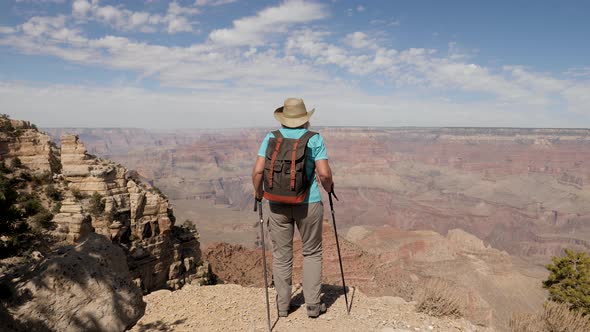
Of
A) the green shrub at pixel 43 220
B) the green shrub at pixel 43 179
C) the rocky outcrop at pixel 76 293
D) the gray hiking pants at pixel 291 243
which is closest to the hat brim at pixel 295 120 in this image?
the gray hiking pants at pixel 291 243

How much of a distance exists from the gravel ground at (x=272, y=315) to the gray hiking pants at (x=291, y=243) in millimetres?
320

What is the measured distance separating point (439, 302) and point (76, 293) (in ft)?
14.0

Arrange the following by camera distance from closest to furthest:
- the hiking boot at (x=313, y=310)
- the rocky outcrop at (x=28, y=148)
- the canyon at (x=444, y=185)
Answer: the hiking boot at (x=313, y=310), the rocky outcrop at (x=28, y=148), the canyon at (x=444, y=185)

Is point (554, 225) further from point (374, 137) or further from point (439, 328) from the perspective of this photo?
point (439, 328)

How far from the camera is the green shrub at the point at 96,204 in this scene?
35.0 ft

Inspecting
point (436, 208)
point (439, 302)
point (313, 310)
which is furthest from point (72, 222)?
point (436, 208)

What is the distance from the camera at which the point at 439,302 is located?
15.4 ft

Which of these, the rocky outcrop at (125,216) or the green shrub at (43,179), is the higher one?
the green shrub at (43,179)

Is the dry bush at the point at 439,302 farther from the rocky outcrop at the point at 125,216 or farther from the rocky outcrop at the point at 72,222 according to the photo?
the rocky outcrop at the point at 125,216

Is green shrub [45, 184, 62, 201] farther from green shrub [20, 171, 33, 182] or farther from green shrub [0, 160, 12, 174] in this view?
green shrub [0, 160, 12, 174]

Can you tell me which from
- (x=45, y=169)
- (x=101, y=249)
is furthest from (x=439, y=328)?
(x=45, y=169)

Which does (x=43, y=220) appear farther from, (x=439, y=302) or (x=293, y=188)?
(x=439, y=302)

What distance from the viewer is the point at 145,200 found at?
12.5m

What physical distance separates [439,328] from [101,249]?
408 centimetres
